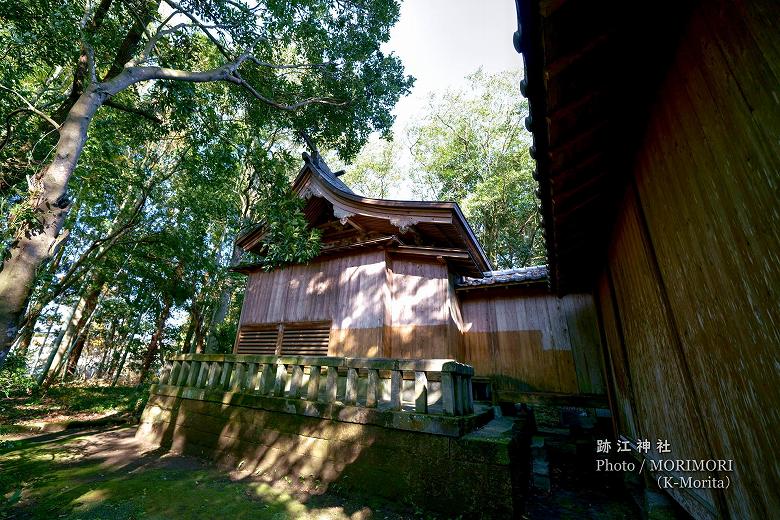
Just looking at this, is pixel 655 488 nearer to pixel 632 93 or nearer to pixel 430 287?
pixel 632 93

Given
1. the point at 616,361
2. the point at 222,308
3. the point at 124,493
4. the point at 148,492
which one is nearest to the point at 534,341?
the point at 616,361

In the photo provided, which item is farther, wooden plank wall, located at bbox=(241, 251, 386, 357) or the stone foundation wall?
wooden plank wall, located at bbox=(241, 251, 386, 357)

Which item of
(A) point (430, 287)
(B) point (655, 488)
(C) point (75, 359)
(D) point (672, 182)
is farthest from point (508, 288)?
(C) point (75, 359)

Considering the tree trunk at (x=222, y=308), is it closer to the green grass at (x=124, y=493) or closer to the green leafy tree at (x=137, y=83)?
the green leafy tree at (x=137, y=83)

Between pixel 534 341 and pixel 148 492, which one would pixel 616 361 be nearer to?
pixel 534 341

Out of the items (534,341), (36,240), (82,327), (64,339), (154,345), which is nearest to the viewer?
(36,240)

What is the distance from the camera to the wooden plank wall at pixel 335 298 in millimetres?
8273

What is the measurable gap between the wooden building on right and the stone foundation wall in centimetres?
177

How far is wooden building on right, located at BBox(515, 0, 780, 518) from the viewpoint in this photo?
1546mm

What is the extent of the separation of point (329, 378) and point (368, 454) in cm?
137

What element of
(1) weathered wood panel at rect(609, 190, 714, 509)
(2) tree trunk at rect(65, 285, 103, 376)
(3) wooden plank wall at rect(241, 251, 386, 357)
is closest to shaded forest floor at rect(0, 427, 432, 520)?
(1) weathered wood panel at rect(609, 190, 714, 509)

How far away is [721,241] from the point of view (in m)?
1.89

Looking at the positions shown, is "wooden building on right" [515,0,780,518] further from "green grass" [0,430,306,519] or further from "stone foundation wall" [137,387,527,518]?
"green grass" [0,430,306,519]

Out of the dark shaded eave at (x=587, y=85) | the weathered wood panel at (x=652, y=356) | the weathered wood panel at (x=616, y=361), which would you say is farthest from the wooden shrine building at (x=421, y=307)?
the dark shaded eave at (x=587, y=85)
